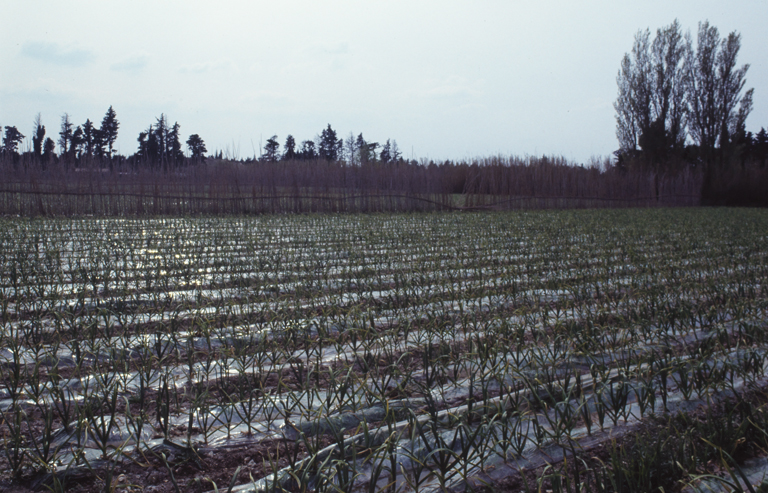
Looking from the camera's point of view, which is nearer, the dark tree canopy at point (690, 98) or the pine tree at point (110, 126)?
the dark tree canopy at point (690, 98)

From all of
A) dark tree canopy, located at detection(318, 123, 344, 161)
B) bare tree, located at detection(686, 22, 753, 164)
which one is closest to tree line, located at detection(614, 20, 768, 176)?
bare tree, located at detection(686, 22, 753, 164)

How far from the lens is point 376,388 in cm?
153

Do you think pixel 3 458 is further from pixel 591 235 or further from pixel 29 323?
pixel 591 235

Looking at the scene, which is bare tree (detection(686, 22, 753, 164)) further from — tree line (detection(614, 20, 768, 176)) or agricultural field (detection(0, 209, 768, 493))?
agricultural field (detection(0, 209, 768, 493))

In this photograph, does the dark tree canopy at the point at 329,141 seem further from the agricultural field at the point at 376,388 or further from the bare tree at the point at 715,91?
the agricultural field at the point at 376,388

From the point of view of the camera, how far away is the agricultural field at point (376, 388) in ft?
3.73

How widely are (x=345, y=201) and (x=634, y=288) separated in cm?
976

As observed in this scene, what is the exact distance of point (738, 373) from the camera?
5.36 feet

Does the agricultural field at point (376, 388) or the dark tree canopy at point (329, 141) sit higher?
the dark tree canopy at point (329, 141)

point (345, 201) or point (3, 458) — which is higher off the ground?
point (345, 201)

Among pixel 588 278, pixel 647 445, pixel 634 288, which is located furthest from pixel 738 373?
pixel 588 278

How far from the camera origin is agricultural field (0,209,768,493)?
1.14 metres

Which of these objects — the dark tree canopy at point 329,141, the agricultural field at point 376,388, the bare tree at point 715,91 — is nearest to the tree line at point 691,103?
the bare tree at point 715,91

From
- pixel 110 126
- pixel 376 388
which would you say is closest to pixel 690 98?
pixel 376 388
